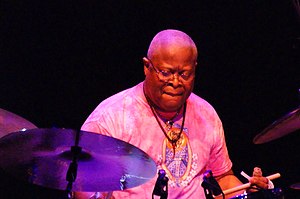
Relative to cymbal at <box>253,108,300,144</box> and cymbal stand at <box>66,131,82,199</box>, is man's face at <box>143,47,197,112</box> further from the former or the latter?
cymbal stand at <box>66,131,82,199</box>

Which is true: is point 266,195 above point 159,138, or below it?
below

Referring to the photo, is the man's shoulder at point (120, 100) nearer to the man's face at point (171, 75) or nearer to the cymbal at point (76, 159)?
the man's face at point (171, 75)

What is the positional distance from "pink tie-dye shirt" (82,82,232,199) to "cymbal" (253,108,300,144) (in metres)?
0.71

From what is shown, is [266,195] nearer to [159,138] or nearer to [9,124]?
[159,138]

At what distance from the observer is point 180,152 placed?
383 centimetres

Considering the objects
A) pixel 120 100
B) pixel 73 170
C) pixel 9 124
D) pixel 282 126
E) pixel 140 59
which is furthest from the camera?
pixel 140 59

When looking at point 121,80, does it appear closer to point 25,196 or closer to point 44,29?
point 44,29

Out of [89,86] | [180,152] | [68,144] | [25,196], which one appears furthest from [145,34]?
[68,144]

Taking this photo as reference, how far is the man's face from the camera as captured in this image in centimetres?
374

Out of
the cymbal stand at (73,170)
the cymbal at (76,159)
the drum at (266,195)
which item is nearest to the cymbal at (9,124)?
the cymbal at (76,159)

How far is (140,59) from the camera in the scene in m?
4.59

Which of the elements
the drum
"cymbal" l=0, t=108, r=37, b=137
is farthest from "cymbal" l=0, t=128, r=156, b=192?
the drum

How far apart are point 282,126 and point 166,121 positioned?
99 centimetres

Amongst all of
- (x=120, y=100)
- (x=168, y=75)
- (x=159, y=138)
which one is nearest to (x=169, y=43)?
(x=168, y=75)
